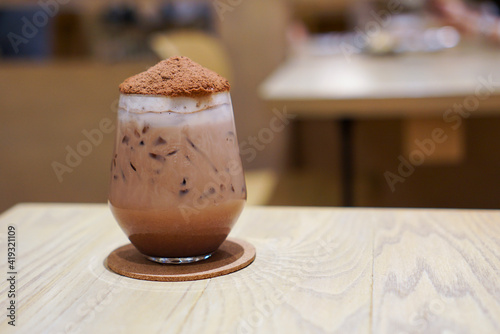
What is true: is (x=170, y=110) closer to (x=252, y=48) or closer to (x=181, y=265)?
(x=181, y=265)

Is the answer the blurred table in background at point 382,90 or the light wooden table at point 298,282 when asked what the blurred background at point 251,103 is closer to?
the blurred table in background at point 382,90

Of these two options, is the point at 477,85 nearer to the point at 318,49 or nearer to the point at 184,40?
the point at 184,40

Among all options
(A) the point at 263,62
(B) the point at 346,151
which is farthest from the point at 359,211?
(A) the point at 263,62

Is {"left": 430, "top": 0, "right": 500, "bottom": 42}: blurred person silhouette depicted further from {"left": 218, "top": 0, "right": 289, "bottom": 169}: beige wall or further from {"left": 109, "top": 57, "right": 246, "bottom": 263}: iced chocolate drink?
{"left": 109, "top": 57, "right": 246, "bottom": 263}: iced chocolate drink

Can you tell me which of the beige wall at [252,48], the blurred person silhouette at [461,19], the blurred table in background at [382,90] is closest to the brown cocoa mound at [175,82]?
the blurred table in background at [382,90]

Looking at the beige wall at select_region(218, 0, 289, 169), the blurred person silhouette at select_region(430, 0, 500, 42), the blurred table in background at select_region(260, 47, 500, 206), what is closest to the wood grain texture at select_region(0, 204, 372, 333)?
the blurred table in background at select_region(260, 47, 500, 206)

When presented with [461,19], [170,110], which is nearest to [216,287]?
[170,110]
